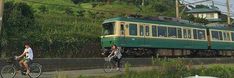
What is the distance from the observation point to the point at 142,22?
32.8m

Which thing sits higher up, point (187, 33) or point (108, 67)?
point (187, 33)

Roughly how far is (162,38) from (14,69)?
17.1 meters

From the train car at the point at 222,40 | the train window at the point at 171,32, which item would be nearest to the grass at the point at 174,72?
the train window at the point at 171,32

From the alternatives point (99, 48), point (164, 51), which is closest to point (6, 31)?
point (99, 48)

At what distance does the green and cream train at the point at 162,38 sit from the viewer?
104 feet

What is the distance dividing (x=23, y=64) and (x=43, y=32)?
39.9 feet

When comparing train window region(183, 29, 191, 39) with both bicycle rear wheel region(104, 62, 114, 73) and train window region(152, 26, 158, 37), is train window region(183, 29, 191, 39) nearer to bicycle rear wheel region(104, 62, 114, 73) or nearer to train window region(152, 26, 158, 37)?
train window region(152, 26, 158, 37)

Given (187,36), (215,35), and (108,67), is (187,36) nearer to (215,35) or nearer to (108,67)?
(215,35)

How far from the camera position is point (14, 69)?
18984 mm

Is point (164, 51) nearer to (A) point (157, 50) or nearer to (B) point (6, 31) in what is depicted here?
(A) point (157, 50)

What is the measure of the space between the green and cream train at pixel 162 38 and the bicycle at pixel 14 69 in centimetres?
758

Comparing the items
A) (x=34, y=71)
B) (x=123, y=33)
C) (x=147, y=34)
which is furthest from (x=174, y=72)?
(x=147, y=34)

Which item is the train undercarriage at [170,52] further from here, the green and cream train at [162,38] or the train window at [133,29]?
the train window at [133,29]

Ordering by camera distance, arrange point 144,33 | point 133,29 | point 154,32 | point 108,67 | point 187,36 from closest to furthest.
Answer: point 108,67 < point 133,29 < point 144,33 < point 154,32 < point 187,36
